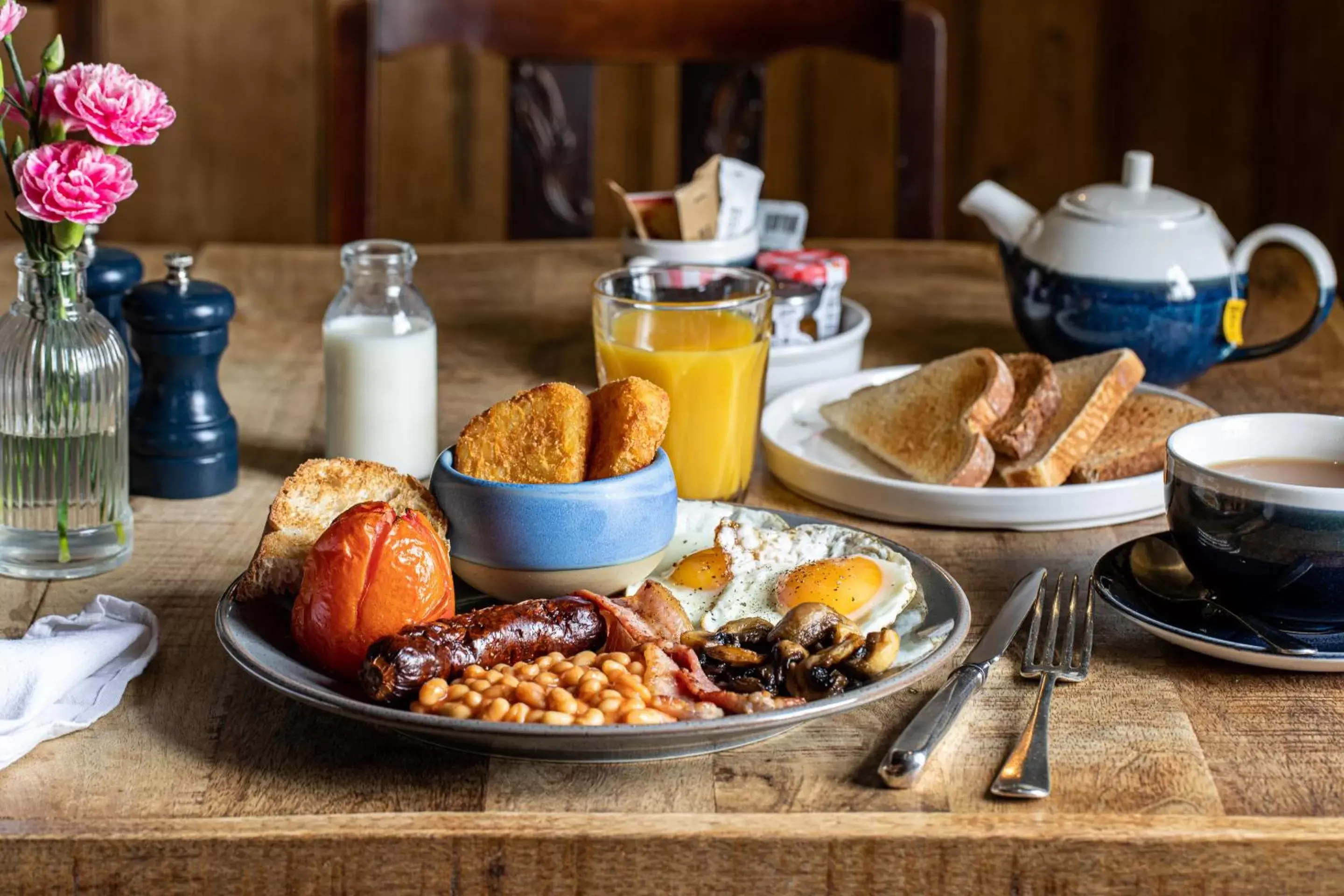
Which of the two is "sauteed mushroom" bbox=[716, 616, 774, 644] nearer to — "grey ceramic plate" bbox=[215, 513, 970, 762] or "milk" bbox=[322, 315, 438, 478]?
"grey ceramic plate" bbox=[215, 513, 970, 762]

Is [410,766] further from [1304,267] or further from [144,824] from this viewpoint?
[1304,267]

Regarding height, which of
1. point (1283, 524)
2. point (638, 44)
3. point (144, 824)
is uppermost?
point (638, 44)

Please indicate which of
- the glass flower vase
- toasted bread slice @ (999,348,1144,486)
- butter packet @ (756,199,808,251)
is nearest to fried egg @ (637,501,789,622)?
toasted bread slice @ (999,348,1144,486)

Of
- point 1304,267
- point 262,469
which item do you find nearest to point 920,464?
point 262,469

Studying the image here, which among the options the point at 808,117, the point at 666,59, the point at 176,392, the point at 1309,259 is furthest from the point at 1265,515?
the point at 808,117

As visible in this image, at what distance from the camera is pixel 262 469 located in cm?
159

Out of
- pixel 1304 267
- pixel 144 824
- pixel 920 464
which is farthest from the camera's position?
pixel 1304 267

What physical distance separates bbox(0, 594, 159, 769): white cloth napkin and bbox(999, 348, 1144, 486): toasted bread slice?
2.65 feet

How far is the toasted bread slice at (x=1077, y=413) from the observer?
150 cm

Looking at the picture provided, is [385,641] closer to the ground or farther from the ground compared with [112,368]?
closer to the ground

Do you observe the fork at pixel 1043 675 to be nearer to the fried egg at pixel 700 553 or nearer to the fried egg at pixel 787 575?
the fried egg at pixel 787 575

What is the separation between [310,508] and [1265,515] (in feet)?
2.20

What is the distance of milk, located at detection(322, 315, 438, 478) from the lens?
1.53 meters

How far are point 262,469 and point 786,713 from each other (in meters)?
0.85
